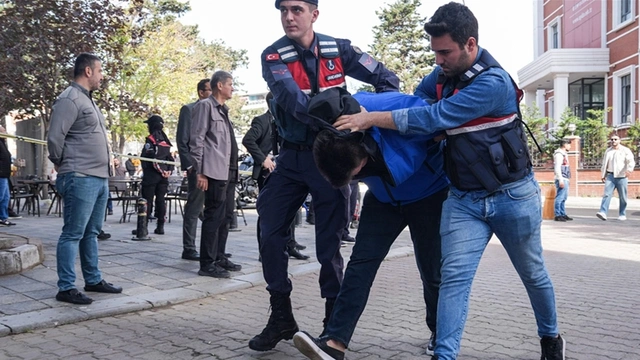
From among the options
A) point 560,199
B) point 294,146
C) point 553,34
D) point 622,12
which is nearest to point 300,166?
point 294,146

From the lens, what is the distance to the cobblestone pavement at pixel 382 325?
3924 millimetres

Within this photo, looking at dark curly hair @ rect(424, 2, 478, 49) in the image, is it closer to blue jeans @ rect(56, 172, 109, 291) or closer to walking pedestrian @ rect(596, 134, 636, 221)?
blue jeans @ rect(56, 172, 109, 291)

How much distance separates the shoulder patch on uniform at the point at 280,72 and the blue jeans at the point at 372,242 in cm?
83

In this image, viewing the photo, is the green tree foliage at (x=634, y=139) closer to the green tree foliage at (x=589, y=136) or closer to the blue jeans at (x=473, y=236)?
the green tree foliage at (x=589, y=136)

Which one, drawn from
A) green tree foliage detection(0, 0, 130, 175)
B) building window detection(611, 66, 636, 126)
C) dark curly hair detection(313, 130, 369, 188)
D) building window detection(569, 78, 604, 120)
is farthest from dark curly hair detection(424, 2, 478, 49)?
building window detection(569, 78, 604, 120)

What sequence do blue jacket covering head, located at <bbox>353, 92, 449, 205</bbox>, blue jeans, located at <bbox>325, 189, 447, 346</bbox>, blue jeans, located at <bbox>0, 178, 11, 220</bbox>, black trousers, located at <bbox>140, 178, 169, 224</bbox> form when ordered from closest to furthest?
1. blue jacket covering head, located at <bbox>353, 92, 449, 205</bbox>
2. blue jeans, located at <bbox>325, 189, 447, 346</bbox>
3. black trousers, located at <bbox>140, 178, 169, 224</bbox>
4. blue jeans, located at <bbox>0, 178, 11, 220</bbox>

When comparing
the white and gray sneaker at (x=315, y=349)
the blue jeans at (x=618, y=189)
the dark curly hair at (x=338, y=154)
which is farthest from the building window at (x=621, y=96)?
the dark curly hair at (x=338, y=154)

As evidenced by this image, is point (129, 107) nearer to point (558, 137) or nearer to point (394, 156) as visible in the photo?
point (394, 156)

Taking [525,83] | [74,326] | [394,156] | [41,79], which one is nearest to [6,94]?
[41,79]

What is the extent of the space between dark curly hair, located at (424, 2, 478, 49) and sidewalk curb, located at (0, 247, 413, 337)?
10.9ft

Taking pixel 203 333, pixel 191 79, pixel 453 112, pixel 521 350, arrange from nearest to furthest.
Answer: pixel 453 112, pixel 521 350, pixel 203 333, pixel 191 79

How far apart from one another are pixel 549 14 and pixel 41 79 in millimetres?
31561

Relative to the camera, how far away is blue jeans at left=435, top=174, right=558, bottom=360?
3.06 m

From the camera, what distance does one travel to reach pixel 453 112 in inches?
117
